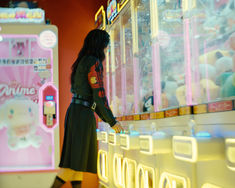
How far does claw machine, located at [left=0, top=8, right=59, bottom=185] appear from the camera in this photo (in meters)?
4.61

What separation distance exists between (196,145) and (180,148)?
0.37 ft

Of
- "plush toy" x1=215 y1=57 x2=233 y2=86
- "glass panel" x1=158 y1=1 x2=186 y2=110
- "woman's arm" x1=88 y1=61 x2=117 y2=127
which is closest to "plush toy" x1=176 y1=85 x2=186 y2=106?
"glass panel" x1=158 y1=1 x2=186 y2=110

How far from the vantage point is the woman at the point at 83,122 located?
8.49 ft

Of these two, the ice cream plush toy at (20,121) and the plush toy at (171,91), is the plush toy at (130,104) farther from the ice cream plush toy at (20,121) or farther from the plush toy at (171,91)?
the ice cream plush toy at (20,121)

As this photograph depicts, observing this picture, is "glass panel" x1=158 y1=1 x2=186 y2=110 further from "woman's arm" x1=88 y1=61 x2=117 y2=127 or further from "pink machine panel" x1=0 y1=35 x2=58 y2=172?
"pink machine panel" x1=0 y1=35 x2=58 y2=172

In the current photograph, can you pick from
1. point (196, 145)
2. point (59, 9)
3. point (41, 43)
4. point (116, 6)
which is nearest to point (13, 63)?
point (41, 43)

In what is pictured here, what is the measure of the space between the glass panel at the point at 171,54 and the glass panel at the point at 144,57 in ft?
0.99

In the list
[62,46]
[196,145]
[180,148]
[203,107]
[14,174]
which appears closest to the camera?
[196,145]

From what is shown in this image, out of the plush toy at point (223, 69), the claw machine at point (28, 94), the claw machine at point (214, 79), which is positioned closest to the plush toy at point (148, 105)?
the claw machine at point (214, 79)

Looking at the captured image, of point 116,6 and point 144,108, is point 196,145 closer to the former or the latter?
point 144,108

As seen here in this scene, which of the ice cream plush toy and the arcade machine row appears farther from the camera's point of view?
the ice cream plush toy

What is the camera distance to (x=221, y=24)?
166cm

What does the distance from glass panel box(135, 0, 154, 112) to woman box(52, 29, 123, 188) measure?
1.05 feet

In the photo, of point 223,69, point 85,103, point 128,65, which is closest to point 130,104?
point 128,65
